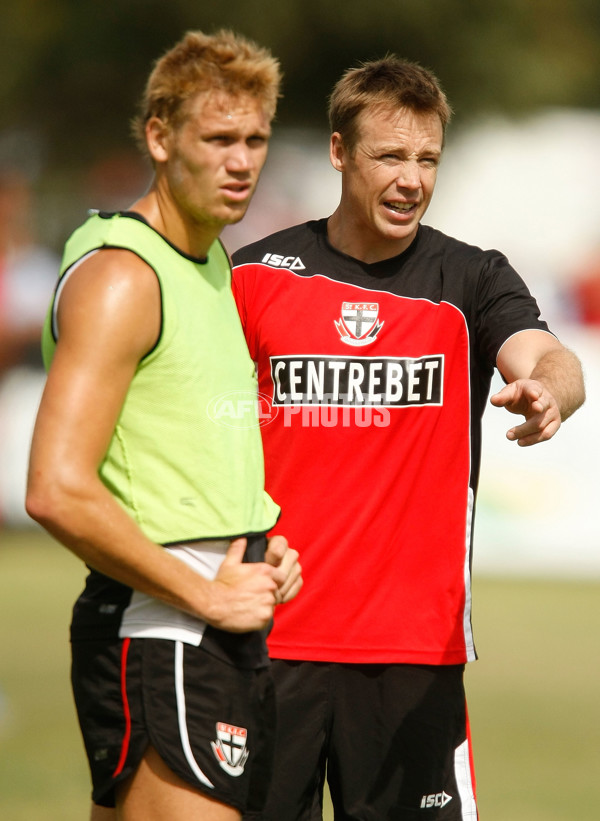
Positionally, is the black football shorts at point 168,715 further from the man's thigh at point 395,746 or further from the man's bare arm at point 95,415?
the man's thigh at point 395,746

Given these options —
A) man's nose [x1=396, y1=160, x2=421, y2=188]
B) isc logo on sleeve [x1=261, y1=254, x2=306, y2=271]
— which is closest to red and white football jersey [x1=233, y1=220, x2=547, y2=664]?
isc logo on sleeve [x1=261, y1=254, x2=306, y2=271]

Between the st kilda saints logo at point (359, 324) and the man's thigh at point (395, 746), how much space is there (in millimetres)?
1024

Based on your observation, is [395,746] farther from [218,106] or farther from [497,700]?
[497,700]

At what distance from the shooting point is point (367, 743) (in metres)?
3.92

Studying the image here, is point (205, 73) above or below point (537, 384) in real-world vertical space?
above

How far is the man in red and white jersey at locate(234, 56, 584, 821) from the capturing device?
154 inches

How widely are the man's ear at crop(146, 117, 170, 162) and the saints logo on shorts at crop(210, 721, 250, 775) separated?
1303 millimetres

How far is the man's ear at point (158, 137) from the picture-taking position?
2.89 metres

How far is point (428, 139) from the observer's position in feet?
13.1

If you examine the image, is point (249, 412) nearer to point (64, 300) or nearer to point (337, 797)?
point (64, 300)

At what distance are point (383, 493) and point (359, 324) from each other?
0.54 meters

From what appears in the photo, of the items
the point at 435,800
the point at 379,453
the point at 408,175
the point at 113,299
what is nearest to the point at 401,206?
the point at 408,175

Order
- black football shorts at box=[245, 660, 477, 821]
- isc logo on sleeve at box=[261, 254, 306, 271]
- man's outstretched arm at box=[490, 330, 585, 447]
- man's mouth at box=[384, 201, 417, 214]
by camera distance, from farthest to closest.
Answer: isc logo on sleeve at box=[261, 254, 306, 271], man's mouth at box=[384, 201, 417, 214], black football shorts at box=[245, 660, 477, 821], man's outstretched arm at box=[490, 330, 585, 447]

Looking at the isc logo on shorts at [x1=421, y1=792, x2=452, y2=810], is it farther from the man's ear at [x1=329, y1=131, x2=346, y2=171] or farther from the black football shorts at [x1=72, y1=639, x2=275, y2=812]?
the man's ear at [x1=329, y1=131, x2=346, y2=171]
